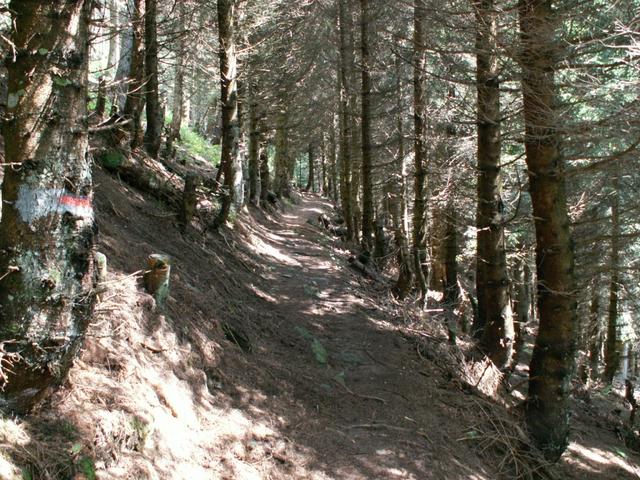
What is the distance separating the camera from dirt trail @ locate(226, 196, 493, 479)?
5254 mm

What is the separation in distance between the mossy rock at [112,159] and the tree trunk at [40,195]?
16.8ft

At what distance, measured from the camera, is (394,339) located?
8320 millimetres

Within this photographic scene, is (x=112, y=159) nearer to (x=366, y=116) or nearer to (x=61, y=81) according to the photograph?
(x=61, y=81)

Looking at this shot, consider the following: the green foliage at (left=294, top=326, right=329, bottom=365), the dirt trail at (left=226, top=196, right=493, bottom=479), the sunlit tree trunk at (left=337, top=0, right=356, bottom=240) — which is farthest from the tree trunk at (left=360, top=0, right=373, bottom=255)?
the green foliage at (left=294, top=326, right=329, bottom=365)

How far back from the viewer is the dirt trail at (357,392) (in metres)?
5.25

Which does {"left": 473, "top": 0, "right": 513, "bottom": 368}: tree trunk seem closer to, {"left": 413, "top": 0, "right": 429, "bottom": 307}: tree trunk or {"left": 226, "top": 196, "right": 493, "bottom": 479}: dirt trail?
{"left": 226, "top": 196, "right": 493, "bottom": 479}: dirt trail

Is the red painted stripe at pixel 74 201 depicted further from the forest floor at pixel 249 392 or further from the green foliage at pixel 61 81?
the green foliage at pixel 61 81

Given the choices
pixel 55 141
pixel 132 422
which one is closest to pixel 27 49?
pixel 55 141

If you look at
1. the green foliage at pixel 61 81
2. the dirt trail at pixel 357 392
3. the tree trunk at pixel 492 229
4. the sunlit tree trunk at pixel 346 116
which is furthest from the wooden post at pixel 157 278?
the sunlit tree trunk at pixel 346 116

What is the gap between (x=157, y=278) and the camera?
527 centimetres

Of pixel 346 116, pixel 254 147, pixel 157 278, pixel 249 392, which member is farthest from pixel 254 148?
pixel 249 392

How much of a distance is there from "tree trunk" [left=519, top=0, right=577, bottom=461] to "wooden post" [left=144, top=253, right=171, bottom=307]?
439 centimetres

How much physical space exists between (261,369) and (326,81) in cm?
1796

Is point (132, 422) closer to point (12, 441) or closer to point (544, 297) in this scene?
point (12, 441)
